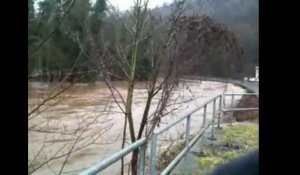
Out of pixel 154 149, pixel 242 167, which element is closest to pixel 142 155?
pixel 154 149

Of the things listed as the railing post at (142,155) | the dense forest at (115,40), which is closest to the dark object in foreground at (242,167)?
the railing post at (142,155)

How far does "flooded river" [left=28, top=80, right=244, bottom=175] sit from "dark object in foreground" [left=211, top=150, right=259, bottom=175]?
2794mm

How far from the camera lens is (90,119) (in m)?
4.14

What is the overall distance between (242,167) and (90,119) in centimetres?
383

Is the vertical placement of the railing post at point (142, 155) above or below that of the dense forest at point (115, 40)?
below

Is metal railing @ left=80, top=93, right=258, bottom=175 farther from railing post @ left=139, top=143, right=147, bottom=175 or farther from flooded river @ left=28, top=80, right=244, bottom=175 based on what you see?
flooded river @ left=28, top=80, right=244, bottom=175

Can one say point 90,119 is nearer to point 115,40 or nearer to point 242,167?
point 115,40

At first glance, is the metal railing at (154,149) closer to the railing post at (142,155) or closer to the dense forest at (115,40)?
the railing post at (142,155)

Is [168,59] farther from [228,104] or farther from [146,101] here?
[228,104]

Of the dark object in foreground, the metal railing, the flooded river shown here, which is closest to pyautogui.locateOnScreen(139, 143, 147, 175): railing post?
the metal railing

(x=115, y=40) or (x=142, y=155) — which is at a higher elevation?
(x=115, y=40)

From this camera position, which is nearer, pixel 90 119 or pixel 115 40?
pixel 115 40

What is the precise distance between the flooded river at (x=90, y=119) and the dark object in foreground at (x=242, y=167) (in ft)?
9.17

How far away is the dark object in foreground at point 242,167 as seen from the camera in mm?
365
